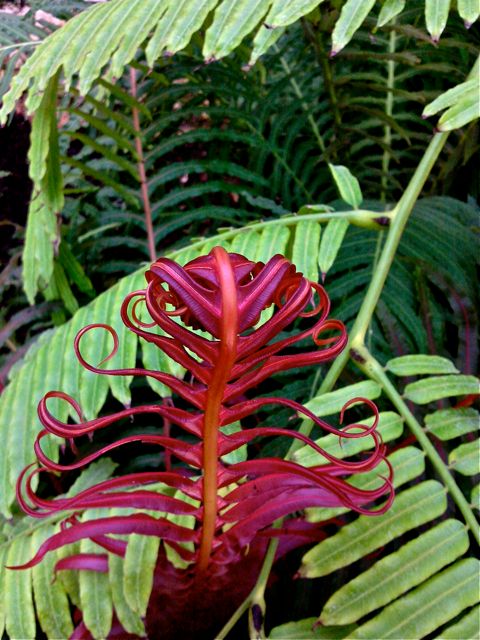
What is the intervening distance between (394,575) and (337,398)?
0.22m

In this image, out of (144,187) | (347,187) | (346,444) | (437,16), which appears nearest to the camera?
(346,444)

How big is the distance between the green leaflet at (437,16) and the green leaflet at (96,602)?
839 millimetres

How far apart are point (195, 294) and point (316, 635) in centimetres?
49

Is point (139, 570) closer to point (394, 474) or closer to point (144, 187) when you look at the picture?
point (394, 474)

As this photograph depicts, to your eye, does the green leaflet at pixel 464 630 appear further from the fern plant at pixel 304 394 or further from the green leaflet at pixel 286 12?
the green leaflet at pixel 286 12

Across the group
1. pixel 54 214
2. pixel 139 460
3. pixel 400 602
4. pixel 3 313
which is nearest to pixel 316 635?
pixel 400 602

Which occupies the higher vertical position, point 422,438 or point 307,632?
point 422,438

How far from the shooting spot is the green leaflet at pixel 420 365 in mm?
897

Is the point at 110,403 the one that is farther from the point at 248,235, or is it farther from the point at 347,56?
the point at 347,56

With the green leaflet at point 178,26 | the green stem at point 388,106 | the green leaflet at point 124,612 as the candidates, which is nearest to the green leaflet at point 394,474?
the green leaflet at point 124,612

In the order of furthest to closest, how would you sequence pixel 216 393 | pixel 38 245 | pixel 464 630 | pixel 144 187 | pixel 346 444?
pixel 144 187
pixel 38 245
pixel 346 444
pixel 464 630
pixel 216 393

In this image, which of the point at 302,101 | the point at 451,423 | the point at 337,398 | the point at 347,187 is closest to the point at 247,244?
the point at 347,187

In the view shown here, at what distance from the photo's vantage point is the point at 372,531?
768 mm

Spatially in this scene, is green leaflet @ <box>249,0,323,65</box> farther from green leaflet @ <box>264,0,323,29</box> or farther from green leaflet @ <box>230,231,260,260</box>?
green leaflet @ <box>230,231,260,260</box>
